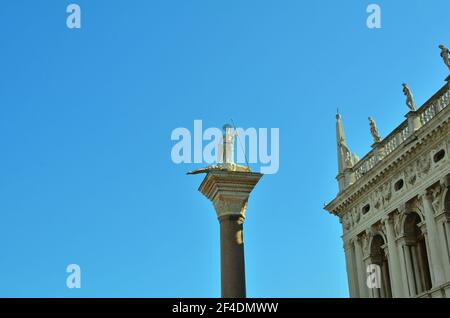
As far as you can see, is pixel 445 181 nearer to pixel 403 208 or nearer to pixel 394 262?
pixel 403 208

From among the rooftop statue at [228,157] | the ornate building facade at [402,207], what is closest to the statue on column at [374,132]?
the ornate building facade at [402,207]

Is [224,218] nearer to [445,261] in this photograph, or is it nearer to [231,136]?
[231,136]

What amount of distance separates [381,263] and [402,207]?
3967mm

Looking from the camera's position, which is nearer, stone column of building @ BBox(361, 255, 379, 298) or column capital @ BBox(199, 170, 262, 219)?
column capital @ BBox(199, 170, 262, 219)

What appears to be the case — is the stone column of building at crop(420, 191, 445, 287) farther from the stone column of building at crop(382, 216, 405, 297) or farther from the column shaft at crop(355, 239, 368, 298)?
the column shaft at crop(355, 239, 368, 298)

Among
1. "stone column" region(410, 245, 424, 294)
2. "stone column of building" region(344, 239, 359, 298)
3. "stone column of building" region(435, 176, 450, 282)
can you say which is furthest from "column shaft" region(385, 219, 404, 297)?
"stone column of building" region(435, 176, 450, 282)

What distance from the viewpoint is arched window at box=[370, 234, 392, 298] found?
31578 millimetres

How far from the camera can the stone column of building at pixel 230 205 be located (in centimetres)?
Answer: 1458

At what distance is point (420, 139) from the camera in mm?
27484

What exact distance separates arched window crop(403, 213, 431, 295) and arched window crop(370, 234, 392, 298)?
7.74ft

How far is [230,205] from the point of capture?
48.9ft

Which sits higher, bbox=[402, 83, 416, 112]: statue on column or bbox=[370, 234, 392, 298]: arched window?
bbox=[402, 83, 416, 112]: statue on column
